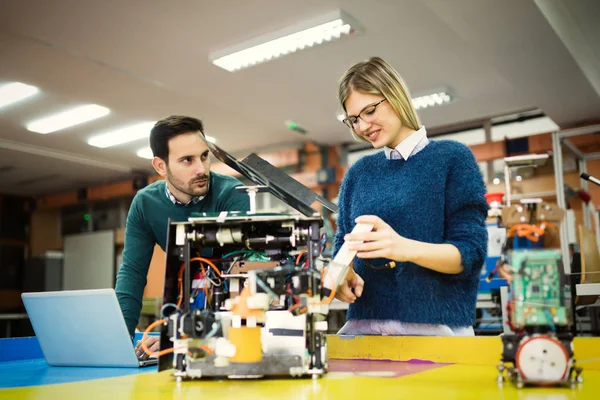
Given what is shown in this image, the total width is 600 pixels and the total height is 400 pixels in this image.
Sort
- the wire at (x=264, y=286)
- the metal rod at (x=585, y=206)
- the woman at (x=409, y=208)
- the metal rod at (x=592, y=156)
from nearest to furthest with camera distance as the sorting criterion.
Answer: the wire at (x=264, y=286)
the woman at (x=409, y=208)
the metal rod at (x=585, y=206)
the metal rod at (x=592, y=156)

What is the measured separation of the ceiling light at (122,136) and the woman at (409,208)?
539 cm

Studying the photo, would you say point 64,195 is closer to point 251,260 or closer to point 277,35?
point 277,35

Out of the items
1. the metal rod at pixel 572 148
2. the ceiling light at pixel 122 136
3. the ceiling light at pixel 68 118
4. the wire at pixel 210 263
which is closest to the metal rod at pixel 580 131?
the metal rod at pixel 572 148

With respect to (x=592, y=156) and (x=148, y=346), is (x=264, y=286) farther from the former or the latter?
(x=592, y=156)

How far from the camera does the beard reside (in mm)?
1652

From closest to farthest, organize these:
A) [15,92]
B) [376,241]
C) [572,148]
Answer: [376,241]
[15,92]
[572,148]

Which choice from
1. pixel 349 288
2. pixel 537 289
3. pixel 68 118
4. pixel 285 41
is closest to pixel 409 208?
pixel 349 288

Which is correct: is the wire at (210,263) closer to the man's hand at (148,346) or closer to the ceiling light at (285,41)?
the man's hand at (148,346)

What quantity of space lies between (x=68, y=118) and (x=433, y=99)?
156 inches

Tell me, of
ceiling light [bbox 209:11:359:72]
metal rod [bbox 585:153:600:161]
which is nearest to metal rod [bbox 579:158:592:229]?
metal rod [bbox 585:153:600:161]

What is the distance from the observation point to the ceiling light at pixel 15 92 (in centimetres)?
505

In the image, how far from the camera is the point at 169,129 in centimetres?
173

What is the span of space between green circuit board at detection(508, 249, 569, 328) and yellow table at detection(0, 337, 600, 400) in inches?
3.6

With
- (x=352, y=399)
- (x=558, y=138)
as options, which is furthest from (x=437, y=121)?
(x=352, y=399)
